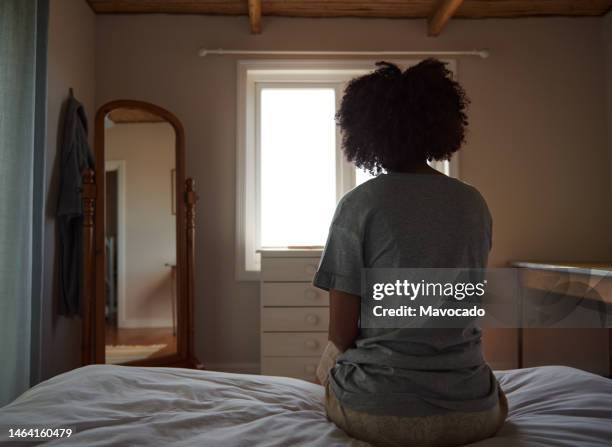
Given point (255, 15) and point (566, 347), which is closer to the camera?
point (255, 15)

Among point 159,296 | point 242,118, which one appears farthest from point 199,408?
point 242,118

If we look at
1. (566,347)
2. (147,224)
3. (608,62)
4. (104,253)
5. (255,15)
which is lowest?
(566,347)

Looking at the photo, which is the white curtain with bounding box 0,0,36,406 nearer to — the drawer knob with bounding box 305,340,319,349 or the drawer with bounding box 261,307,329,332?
the drawer with bounding box 261,307,329,332

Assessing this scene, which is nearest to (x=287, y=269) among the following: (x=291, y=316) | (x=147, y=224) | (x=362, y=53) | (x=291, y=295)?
(x=291, y=295)

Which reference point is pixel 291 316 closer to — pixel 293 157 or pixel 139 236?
pixel 139 236

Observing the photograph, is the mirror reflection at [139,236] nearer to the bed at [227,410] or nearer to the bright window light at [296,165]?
the bright window light at [296,165]

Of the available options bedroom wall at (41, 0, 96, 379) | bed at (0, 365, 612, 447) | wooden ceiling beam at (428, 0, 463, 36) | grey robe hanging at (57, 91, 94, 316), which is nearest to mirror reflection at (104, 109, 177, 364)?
grey robe hanging at (57, 91, 94, 316)

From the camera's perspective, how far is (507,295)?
2965 millimetres

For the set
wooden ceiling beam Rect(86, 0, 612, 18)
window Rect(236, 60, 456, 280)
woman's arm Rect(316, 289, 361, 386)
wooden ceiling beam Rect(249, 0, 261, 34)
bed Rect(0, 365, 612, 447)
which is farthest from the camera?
window Rect(236, 60, 456, 280)

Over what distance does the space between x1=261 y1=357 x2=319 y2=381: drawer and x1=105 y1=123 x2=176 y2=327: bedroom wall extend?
0.64 metres

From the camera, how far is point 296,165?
3152 mm

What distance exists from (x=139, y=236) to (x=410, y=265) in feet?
6.95

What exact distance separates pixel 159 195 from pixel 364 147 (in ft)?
6.41

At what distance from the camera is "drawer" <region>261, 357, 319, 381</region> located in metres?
2.59
